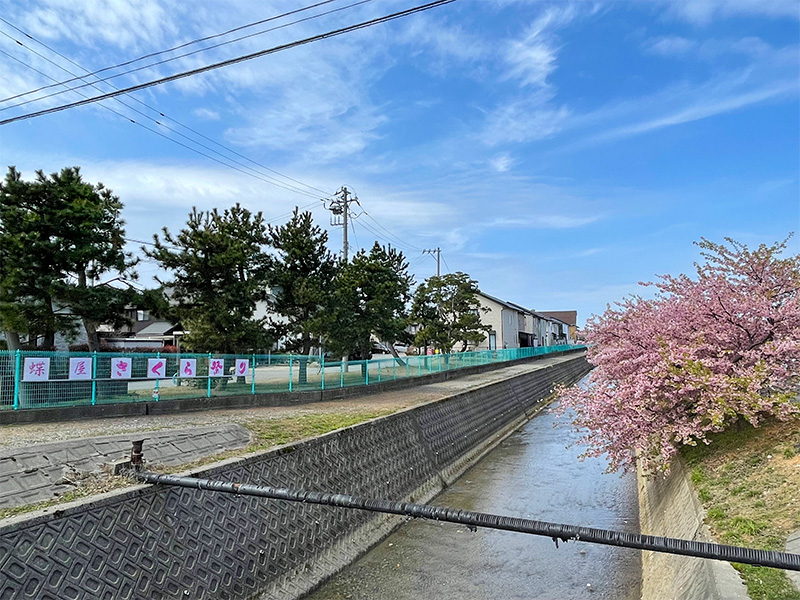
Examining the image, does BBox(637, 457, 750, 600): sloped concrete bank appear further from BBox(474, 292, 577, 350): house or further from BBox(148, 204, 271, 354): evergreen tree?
BBox(474, 292, 577, 350): house

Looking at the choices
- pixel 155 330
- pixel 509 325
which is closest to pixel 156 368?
pixel 155 330

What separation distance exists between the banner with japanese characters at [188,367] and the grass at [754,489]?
10807 millimetres

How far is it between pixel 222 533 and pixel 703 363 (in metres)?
6.35

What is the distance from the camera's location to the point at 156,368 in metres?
11.9

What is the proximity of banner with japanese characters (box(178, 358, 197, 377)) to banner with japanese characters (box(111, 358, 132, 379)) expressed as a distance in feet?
4.56

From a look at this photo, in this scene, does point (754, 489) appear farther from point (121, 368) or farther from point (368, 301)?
point (368, 301)

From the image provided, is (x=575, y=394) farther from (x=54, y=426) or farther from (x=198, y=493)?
(x=54, y=426)

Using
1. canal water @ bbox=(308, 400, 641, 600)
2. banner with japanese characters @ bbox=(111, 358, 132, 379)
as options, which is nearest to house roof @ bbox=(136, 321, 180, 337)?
banner with japanese characters @ bbox=(111, 358, 132, 379)

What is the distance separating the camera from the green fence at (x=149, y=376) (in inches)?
385

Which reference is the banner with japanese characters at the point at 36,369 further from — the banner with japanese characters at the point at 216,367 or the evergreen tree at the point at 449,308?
the evergreen tree at the point at 449,308

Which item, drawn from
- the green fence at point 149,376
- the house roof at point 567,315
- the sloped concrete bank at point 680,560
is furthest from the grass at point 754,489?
the house roof at point 567,315

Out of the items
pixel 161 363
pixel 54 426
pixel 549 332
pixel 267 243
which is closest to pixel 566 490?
pixel 161 363

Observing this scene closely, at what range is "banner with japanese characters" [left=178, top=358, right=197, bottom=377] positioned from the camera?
41.4 ft

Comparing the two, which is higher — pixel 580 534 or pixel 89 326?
pixel 89 326
